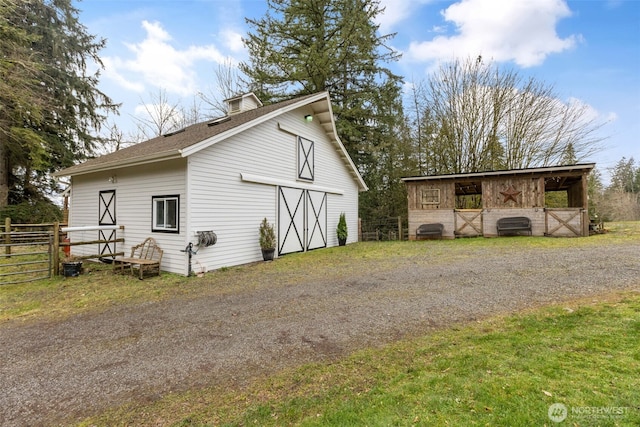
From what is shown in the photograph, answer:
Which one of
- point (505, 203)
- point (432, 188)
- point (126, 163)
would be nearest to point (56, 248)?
point (126, 163)

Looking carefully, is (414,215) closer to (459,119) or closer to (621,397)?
(459,119)

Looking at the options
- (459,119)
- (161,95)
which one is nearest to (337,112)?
(459,119)

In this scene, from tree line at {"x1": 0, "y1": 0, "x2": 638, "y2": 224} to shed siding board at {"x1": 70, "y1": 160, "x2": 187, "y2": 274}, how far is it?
7747mm

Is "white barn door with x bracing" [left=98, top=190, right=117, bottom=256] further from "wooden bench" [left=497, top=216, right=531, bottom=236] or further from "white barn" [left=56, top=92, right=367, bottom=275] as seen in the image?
"wooden bench" [left=497, top=216, right=531, bottom=236]

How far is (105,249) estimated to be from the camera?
9953 mm

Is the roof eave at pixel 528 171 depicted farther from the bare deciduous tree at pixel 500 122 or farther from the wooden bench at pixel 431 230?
the bare deciduous tree at pixel 500 122

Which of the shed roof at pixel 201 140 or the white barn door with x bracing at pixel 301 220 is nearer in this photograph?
the shed roof at pixel 201 140

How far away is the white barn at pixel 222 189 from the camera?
7820mm

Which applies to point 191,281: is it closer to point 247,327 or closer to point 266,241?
point 266,241

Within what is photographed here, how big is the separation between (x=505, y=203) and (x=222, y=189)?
11.7 metres

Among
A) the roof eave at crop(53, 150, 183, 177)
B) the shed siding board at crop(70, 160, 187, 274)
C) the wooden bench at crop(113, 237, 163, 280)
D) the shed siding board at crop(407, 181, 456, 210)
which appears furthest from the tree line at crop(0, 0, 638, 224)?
the wooden bench at crop(113, 237, 163, 280)

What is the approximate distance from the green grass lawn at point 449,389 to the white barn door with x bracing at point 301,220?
7508 mm

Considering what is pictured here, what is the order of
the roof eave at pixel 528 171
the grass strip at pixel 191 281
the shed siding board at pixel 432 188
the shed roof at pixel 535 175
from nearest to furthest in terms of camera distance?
1. the grass strip at pixel 191 281
2. the roof eave at pixel 528 171
3. the shed roof at pixel 535 175
4. the shed siding board at pixel 432 188

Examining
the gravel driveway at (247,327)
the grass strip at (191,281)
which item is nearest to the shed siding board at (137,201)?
the grass strip at (191,281)
